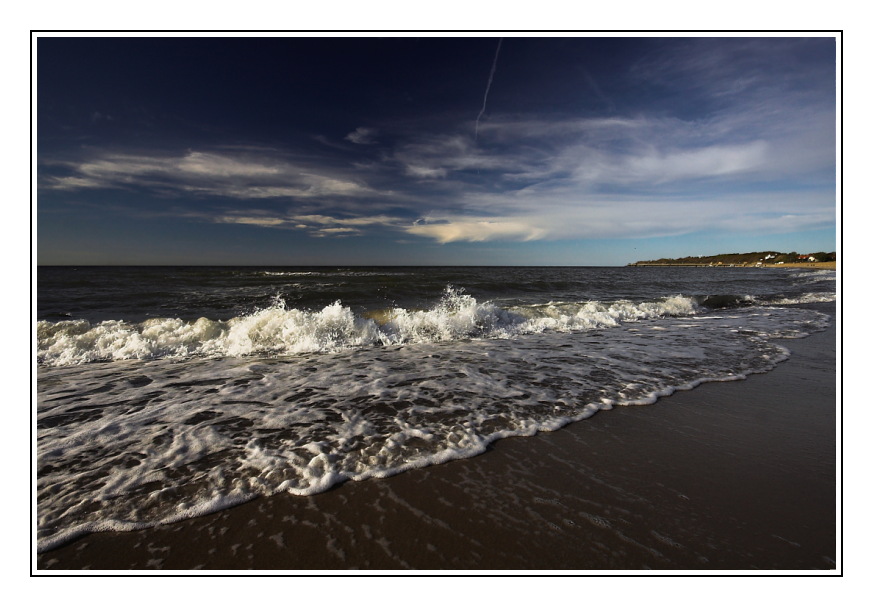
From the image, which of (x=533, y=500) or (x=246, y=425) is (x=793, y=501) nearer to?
(x=533, y=500)

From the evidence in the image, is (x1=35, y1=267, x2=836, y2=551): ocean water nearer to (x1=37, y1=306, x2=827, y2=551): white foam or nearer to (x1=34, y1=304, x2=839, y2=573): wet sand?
(x1=37, y1=306, x2=827, y2=551): white foam

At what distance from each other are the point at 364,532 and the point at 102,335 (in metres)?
8.43

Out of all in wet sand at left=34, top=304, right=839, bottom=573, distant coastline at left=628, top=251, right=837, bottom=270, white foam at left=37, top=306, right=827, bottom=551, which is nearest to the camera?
wet sand at left=34, top=304, right=839, bottom=573

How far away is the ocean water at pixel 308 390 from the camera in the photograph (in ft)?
9.32

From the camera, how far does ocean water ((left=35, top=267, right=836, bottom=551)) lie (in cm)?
284

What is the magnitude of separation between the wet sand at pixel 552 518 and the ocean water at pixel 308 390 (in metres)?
0.23

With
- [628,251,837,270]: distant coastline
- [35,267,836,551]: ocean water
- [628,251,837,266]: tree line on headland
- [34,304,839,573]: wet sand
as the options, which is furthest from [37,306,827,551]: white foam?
[628,251,837,266]: tree line on headland

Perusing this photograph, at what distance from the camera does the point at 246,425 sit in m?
3.79

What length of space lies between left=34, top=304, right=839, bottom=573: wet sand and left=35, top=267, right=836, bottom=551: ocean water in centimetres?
A: 23

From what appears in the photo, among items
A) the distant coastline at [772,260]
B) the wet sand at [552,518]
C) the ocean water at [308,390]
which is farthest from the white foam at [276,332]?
the distant coastline at [772,260]

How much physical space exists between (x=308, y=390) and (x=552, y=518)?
11.6 ft

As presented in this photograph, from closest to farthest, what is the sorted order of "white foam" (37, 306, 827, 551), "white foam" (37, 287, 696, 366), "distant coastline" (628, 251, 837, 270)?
"white foam" (37, 306, 827, 551), "white foam" (37, 287, 696, 366), "distant coastline" (628, 251, 837, 270)

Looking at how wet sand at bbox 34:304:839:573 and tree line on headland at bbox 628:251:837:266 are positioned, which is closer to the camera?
wet sand at bbox 34:304:839:573
